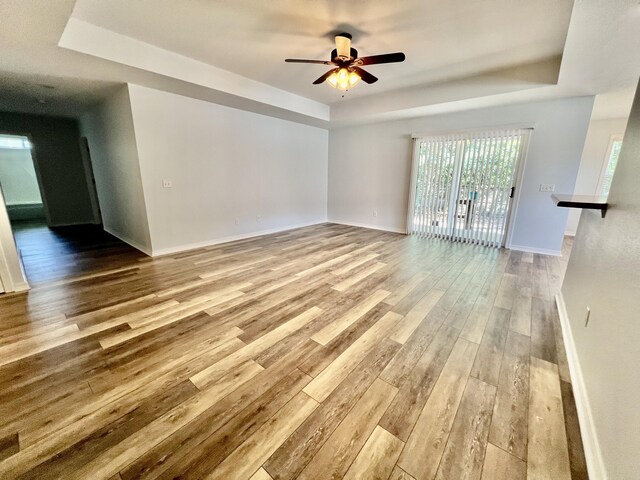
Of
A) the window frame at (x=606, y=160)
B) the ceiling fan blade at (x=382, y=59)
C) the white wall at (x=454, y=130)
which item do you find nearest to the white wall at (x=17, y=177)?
the white wall at (x=454, y=130)

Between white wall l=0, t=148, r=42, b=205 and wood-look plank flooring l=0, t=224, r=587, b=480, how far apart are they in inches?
334

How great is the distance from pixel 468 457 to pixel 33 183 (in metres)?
13.4

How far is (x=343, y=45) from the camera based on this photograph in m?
2.77

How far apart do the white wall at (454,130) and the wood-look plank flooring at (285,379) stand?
5.48 ft

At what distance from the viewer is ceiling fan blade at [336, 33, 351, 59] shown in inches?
107

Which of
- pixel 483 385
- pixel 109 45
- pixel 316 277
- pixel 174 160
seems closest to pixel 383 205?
pixel 316 277

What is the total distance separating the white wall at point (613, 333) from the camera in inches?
39.6

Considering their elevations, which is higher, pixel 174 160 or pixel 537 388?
pixel 174 160

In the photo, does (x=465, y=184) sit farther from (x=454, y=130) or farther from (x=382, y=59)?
(x=382, y=59)

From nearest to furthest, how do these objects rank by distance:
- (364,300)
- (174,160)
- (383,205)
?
1. (364,300)
2. (174,160)
3. (383,205)

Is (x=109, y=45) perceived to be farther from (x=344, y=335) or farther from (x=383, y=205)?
(x=383, y=205)

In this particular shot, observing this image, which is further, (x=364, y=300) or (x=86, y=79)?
(x=86, y=79)

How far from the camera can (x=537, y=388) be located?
1.64 meters

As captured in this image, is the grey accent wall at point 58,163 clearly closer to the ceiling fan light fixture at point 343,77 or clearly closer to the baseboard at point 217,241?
the baseboard at point 217,241
